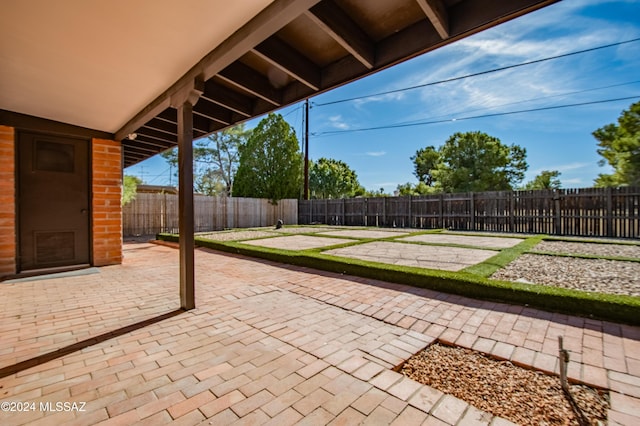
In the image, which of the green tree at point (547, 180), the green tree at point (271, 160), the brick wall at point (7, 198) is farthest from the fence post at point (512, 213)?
the green tree at point (547, 180)

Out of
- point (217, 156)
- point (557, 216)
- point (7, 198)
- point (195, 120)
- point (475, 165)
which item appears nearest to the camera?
point (7, 198)

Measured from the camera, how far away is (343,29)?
1.97 meters

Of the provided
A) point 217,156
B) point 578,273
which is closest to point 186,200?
point 578,273

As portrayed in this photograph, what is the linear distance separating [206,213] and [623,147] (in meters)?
15.1

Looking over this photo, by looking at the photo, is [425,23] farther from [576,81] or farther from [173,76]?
[576,81]

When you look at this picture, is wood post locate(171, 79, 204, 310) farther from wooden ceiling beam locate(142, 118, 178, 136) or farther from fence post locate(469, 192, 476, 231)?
fence post locate(469, 192, 476, 231)

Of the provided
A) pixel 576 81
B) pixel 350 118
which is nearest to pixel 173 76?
pixel 576 81

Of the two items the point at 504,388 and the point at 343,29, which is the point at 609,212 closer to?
the point at 504,388

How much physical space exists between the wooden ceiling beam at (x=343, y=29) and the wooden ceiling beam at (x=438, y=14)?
53 centimetres

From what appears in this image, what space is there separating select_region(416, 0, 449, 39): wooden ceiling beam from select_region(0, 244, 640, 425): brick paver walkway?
2144 millimetres

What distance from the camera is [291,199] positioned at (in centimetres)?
1711

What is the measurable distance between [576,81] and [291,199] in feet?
48.5

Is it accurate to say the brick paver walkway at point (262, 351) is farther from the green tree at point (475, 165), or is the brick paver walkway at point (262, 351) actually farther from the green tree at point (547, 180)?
the green tree at point (547, 180)

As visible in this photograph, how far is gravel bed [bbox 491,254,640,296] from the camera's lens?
3.19m
